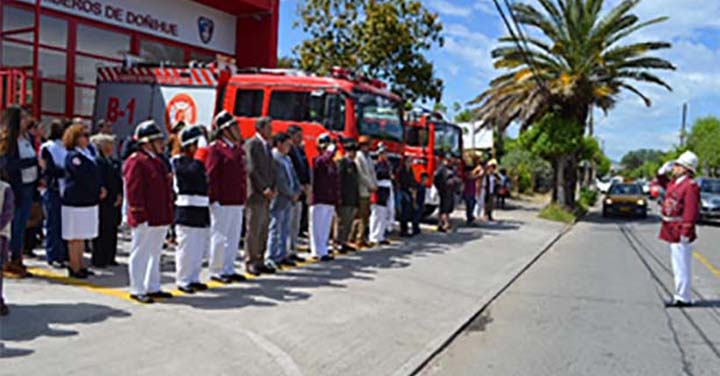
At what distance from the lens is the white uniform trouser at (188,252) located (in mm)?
7977

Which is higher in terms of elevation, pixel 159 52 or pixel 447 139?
pixel 159 52

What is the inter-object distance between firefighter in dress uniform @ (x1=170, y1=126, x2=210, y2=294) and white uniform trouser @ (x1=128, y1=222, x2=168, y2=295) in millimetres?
439

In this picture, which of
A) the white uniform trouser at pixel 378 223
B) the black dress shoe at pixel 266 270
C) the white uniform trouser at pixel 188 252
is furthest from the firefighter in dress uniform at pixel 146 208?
the white uniform trouser at pixel 378 223

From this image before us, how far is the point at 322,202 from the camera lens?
1113cm

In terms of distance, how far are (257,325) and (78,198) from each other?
2.82 meters

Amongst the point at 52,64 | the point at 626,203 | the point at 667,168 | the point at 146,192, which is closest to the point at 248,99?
the point at 52,64

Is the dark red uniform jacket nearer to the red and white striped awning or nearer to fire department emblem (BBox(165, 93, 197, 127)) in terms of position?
fire department emblem (BBox(165, 93, 197, 127))

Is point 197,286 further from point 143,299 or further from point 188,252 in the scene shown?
point 143,299

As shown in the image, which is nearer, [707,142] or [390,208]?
[390,208]

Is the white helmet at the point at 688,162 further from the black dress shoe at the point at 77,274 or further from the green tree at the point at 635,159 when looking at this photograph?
the green tree at the point at 635,159

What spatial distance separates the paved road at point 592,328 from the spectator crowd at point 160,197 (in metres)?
3.02

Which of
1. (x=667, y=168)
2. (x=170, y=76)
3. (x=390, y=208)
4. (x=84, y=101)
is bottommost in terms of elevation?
(x=390, y=208)

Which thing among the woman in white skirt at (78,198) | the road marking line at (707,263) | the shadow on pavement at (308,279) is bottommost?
the road marking line at (707,263)

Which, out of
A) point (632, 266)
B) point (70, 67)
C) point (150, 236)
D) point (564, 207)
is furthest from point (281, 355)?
point (564, 207)
